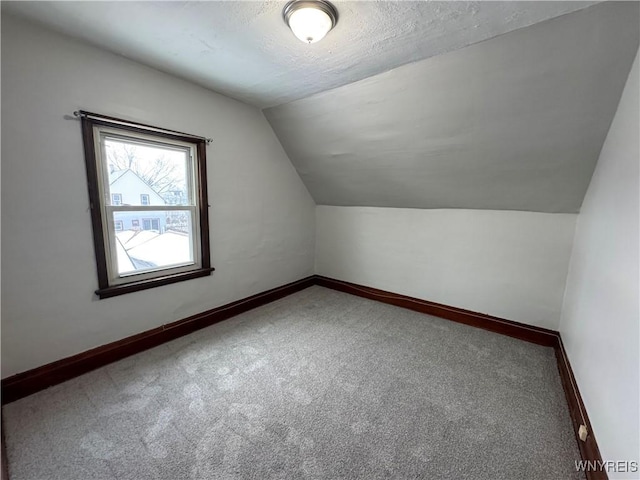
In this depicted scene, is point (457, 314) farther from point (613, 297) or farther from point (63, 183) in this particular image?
point (63, 183)

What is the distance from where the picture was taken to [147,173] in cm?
225

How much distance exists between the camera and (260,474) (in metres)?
1.29

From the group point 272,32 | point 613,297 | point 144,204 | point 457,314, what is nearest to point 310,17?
point 272,32

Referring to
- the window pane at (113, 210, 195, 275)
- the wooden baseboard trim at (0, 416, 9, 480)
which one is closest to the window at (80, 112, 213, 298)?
the window pane at (113, 210, 195, 275)

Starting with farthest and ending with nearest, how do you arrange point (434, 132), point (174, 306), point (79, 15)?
point (174, 306)
point (434, 132)
point (79, 15)

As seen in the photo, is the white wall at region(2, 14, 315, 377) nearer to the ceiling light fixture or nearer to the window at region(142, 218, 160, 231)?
the window at region(142, 218, 160, 231)

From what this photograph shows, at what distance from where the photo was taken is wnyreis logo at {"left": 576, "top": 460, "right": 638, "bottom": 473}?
99 centimetres

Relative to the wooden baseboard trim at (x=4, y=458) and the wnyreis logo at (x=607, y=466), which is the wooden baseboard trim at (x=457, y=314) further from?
the wooden baseboard trim at (x=4, y=458)

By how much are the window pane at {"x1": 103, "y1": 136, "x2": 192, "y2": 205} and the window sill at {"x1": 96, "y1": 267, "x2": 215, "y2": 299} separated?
24.9 inches

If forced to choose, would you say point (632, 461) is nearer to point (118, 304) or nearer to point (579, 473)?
point (579, 473)

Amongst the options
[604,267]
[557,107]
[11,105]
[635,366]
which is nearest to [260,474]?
[635,366]

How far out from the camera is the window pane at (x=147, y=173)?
6.75ft

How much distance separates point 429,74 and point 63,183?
2537mm

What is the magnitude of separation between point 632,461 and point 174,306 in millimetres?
2846
